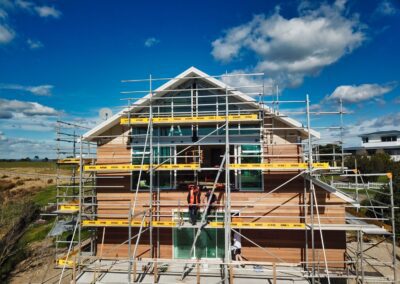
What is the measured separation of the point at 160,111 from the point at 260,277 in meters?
7.83

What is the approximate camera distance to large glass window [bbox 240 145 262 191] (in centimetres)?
1354

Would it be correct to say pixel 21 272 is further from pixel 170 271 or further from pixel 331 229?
pixel 331 229

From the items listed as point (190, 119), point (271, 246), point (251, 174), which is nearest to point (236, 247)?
point (271, 246)

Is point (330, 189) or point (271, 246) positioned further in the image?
point (271, 246)

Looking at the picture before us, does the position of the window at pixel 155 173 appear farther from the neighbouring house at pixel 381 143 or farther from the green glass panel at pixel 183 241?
the neighbouring house at pixel 381 143

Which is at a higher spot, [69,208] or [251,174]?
[251,174]

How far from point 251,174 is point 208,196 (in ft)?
6.51

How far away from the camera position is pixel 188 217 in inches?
544

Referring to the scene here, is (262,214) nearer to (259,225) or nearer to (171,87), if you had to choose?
(259,225)

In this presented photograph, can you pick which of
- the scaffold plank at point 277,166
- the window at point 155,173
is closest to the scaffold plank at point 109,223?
the window at point 155,173

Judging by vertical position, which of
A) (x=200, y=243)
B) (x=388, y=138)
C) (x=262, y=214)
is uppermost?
(x=388, y=138)

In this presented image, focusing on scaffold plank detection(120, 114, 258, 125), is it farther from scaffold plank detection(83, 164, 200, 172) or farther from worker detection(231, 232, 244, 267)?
worker detection(231, 232, 244, 267)

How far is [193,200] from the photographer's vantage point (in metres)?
12.8

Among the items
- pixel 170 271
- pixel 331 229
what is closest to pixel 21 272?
pixel 170 271
